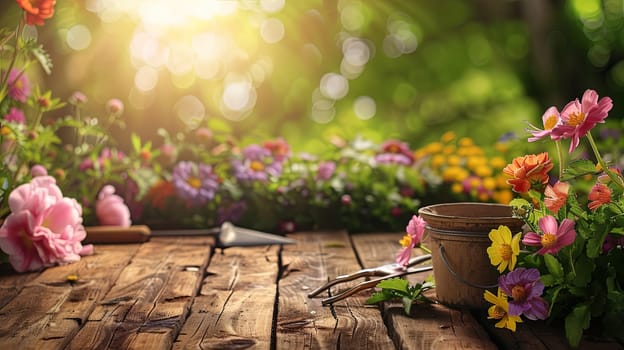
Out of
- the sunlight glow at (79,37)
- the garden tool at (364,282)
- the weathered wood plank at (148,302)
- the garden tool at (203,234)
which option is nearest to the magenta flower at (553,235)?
the garden tool at (364,282)

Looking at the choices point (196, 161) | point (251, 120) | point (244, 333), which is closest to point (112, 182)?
point (196, 161)

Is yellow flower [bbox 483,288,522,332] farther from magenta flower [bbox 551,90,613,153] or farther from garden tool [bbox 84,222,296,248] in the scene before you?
garden tool [bbox 84,222,296,248]

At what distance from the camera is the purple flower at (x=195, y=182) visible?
378cm

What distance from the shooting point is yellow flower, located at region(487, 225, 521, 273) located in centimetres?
174

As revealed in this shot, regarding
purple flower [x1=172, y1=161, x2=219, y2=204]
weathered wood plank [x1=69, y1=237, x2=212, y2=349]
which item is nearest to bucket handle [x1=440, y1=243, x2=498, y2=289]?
weathered wood plank [x1=69, y1=237, x2=212, y2=349]

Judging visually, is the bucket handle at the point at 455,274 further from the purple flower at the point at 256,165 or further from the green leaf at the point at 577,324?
the purple flower at the point at 256,165

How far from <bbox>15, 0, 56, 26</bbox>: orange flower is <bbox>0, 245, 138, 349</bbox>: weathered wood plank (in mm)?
885

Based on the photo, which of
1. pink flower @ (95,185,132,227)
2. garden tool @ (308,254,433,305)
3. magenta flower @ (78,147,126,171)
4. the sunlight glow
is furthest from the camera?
the sunlight glow

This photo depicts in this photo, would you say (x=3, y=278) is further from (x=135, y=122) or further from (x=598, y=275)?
(x=135, y=122)

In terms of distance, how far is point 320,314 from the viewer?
1967mm

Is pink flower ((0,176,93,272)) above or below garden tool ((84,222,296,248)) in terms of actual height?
above

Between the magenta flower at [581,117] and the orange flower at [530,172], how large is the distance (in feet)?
0.23

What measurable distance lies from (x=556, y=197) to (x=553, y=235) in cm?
13

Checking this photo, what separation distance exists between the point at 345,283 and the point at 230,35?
4.87 metres
